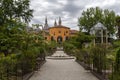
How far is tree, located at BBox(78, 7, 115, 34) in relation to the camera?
66938 mm

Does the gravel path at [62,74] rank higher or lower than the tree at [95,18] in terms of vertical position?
lower

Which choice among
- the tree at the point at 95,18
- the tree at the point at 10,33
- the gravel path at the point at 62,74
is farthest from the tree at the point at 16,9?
the tree at the point at 95,18

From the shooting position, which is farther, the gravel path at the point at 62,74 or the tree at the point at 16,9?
the tree at the point at 16,9

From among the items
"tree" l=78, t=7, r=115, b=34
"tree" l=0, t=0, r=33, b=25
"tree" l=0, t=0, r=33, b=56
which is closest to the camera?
"tree" l=0, t=0, r=33, b=56

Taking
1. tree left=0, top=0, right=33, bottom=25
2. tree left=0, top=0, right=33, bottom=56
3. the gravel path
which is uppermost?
tree left=0, top=0, right=33, bottom=25

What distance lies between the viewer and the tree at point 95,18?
66.9 meters

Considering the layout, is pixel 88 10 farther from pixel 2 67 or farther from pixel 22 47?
pixel 2 67

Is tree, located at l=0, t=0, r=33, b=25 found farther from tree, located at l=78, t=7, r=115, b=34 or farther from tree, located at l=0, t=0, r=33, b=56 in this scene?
tree, located at l=78, t=7, r=115, b=34

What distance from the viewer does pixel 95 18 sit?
68.6 metres

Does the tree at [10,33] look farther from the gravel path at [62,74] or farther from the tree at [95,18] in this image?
the tree at [95,18]

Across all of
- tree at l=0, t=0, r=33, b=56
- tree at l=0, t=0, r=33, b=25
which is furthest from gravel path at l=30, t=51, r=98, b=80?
tree at l=0, t=0, r=33, b=25

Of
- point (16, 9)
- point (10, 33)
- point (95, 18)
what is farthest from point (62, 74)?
point (95, 18)

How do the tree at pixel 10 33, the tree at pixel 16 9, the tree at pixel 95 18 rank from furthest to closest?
the tree at pixel 95 18 → the tree at pixel 16 9 → the tree at pixel 10 33

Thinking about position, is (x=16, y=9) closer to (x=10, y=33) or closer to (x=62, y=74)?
(x=10, y=33)
